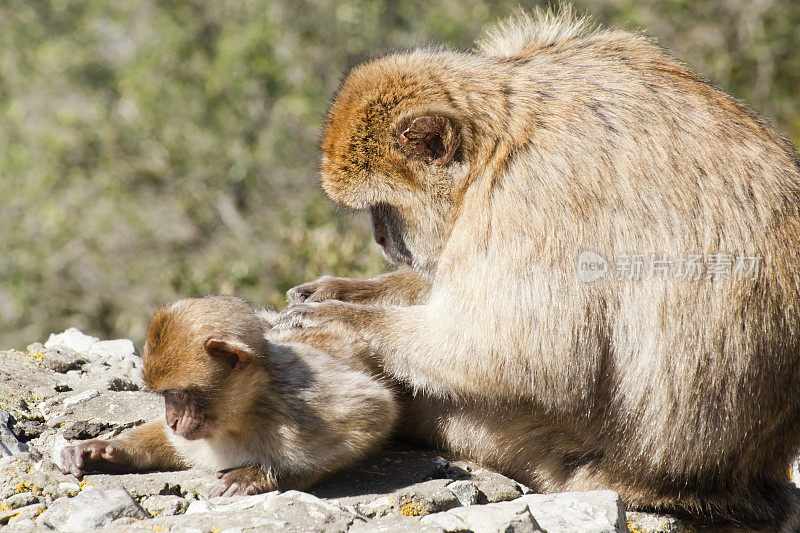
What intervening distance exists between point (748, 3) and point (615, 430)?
380 inches

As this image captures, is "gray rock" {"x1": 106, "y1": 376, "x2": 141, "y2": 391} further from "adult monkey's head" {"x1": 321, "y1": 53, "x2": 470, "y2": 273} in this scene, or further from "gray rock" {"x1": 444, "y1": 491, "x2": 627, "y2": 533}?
"gray rock" {"x1": 444, "y1": 491, "x2": 627, "y2": 533}

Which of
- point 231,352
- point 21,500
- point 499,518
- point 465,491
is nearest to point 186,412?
point 231,352

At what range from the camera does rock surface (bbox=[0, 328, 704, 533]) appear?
3324 millimetres

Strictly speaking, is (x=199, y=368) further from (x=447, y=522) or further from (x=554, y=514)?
(x=554, y=514)

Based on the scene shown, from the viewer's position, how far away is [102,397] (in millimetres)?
4922

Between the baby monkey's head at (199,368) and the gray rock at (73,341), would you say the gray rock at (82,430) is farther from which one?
the gray rock at (73,341)

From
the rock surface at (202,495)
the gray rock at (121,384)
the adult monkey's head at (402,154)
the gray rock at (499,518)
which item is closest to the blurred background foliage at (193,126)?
the gray rock at (121,384)

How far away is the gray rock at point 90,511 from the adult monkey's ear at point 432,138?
2.00m

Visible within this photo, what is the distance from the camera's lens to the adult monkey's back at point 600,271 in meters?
3.80

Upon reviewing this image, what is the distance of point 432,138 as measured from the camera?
422 centimetres

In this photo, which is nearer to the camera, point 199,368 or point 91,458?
point 199,368

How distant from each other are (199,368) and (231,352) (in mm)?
155

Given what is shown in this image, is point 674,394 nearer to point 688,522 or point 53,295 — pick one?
point 688,522

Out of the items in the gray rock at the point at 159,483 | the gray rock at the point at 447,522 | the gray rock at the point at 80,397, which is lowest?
the gray rock at the point at 159,483
